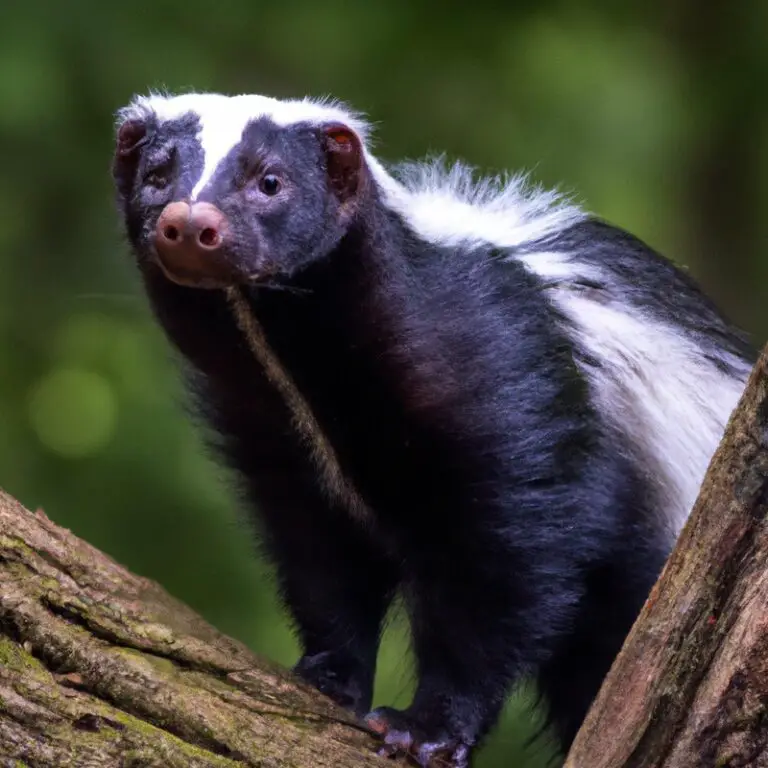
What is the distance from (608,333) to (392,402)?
0.90 m

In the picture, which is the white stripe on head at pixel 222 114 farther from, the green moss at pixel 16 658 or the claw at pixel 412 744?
the claw at pixel 412 744

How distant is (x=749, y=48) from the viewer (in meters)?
6.94

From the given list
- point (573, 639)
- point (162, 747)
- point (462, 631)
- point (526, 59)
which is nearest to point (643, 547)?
point (573, 639)

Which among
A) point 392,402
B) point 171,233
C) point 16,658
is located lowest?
point 16,658

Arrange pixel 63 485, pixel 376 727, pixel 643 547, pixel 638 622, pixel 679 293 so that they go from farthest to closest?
pixel 63 485 → pixel 679 293 → pixel 643 547 → pixel 376 727 → pixel 638 622

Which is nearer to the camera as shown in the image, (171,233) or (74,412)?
(171,233)

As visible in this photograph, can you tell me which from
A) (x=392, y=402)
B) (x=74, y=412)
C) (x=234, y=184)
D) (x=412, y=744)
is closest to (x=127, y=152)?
(x=234, y=184)

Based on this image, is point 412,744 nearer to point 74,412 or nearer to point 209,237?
point 209,237

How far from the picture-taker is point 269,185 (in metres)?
3.68

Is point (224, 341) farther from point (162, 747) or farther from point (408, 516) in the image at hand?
point (162, 747)

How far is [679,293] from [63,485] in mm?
2967

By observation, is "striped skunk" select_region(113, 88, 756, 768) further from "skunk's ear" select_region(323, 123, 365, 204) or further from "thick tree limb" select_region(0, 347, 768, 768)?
"thick tree limb" select_region(0, 347, 768, 768)

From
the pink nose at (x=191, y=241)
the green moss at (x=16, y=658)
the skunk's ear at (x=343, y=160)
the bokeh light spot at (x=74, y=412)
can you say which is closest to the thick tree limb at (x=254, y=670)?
the green moss at (x=16, y=658)

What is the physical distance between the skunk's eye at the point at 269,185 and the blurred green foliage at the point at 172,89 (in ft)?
7.30
